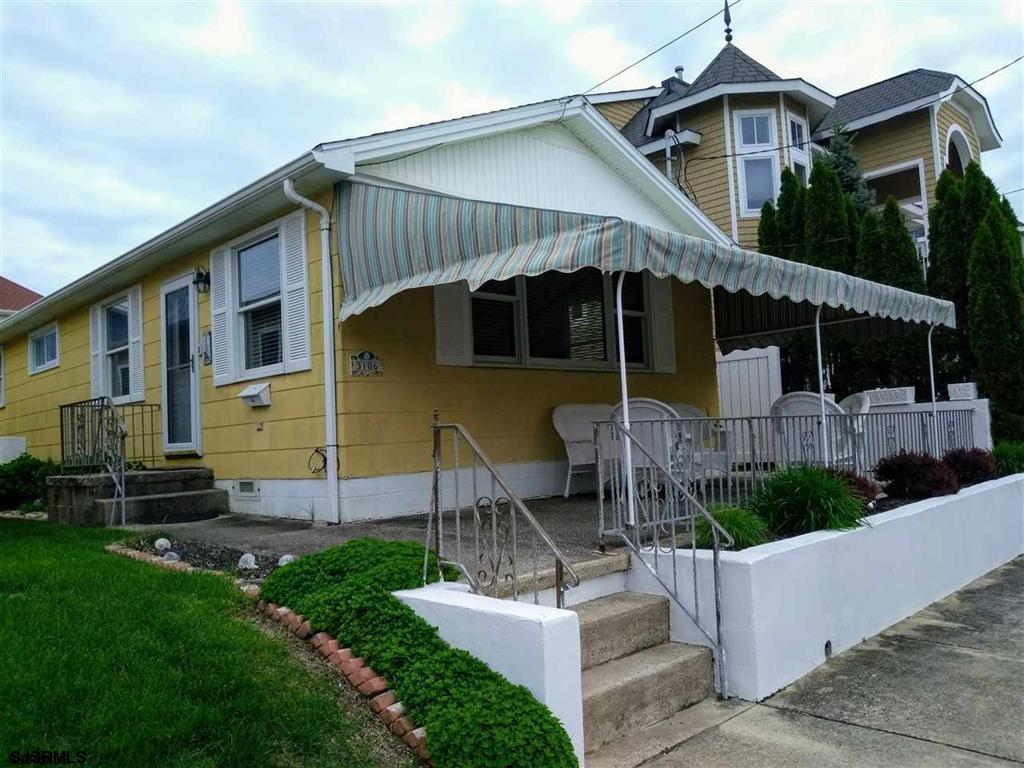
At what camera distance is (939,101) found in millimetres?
17016

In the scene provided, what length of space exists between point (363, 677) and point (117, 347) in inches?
338

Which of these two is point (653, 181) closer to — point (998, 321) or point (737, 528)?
point (998, 321)

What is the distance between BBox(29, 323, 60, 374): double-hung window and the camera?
492 inches

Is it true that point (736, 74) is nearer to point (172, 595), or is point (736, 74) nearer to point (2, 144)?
point (2, 144)

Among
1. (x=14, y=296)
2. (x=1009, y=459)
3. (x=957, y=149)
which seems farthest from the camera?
(x=14, y=296)

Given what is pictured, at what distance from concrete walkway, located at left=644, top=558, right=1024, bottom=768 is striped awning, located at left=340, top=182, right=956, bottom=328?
2.48m

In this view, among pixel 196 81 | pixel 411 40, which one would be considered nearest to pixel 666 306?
pixel 411 40

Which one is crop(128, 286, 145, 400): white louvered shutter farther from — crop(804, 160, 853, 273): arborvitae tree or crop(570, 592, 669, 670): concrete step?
crop(804, 160, 853, 273): arborvitae tree

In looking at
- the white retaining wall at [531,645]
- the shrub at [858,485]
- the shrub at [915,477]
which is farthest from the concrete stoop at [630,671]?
the shrub at [915,477]

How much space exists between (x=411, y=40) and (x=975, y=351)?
338 inches

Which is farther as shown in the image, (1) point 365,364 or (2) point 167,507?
(2) point 167,507

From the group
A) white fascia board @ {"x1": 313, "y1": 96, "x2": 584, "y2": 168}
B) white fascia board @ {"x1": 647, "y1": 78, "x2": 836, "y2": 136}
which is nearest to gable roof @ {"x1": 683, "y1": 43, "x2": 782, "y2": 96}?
white fascia board @ {"x1": 647, "y1": 78, "x2": 836, "y2": 136}

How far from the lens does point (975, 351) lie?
10453 millimetres

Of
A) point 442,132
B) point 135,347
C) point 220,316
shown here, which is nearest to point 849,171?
point 442,132
